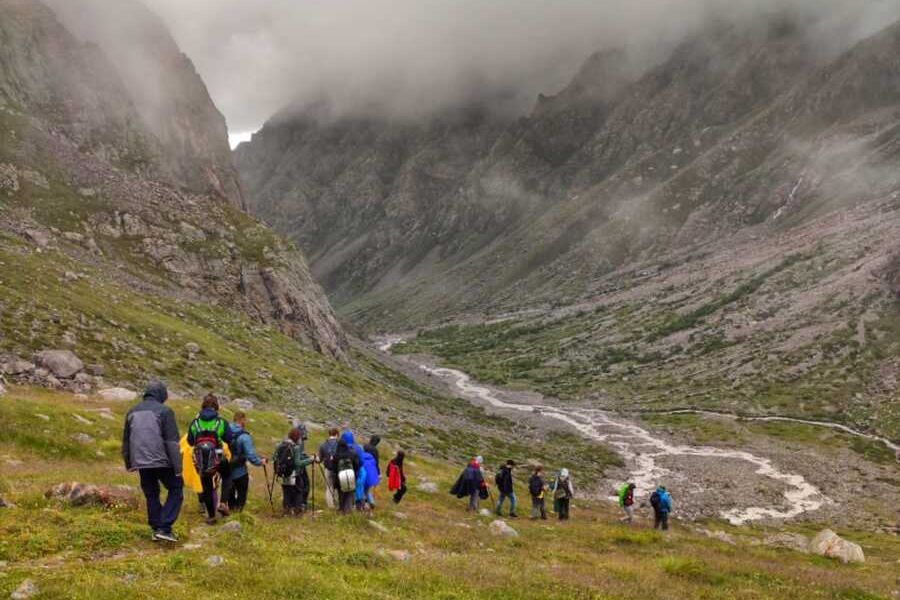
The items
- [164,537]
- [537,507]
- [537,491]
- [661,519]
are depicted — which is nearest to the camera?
[164,537]

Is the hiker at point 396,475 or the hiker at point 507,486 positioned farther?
the hiker at point 507,486

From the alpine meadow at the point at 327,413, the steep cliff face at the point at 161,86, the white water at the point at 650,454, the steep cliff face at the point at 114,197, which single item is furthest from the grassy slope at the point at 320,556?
the steep cliff face at the point at 161,86

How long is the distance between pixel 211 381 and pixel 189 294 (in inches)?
1278

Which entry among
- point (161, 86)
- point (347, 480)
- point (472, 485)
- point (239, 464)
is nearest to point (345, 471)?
point (347, 480)

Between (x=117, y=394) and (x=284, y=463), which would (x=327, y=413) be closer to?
(x=117, y=394)

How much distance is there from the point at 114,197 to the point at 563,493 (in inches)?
2933

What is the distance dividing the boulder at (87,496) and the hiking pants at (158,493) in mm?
2946

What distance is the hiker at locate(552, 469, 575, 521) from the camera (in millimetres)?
34781

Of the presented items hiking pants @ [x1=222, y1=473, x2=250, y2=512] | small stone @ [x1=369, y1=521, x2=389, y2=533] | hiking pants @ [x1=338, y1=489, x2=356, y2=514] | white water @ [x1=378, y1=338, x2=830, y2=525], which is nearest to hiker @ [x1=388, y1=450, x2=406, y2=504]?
hiking pants @ [x1=338, y1=489, x2=356, y2=514]

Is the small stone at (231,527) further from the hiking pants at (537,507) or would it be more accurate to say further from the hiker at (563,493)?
the hiker at (563,493)

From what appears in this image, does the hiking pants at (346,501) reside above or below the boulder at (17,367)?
below

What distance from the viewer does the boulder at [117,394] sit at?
37.2 metres

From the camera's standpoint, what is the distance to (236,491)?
62.4 ft

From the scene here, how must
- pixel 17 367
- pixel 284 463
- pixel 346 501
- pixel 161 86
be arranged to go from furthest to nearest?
pixel 161 86
pixel 17 367
pixel 346 501
pixel 284 463
